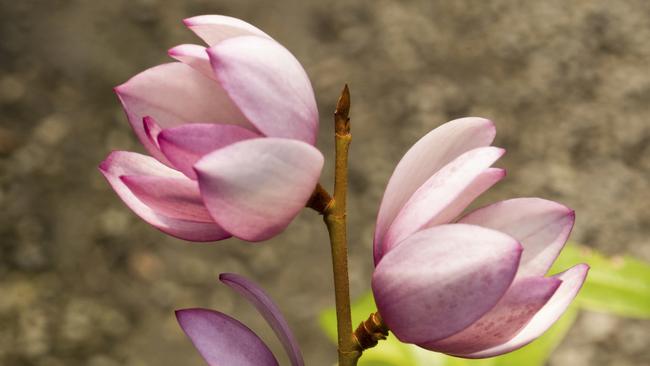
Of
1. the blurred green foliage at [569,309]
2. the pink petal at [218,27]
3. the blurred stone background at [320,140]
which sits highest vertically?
the pink petal at [218,27]

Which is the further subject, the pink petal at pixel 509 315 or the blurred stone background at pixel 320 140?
the blurred stone background at pixel 320 140

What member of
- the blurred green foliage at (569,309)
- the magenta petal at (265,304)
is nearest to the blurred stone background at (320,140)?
the blurred green foliage at (569,309)

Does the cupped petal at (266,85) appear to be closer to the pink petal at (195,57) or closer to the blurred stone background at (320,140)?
the pink petal at (195,57)

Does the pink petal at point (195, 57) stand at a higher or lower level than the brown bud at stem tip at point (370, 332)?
higher

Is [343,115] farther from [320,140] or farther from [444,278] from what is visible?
[320,140]

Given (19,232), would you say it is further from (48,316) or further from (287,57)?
(287,57)

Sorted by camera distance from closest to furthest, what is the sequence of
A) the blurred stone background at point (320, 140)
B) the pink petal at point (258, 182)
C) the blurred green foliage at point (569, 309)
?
the pink petal at point (258, 182) < the blurred green foliage at point (569, 309) < the blurred stone background at point (320, 140)

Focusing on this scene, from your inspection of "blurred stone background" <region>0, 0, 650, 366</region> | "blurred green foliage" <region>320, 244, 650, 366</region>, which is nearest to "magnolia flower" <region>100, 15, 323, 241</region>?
"blurred green foliage" <region>320, 244, 650, 366</region>
